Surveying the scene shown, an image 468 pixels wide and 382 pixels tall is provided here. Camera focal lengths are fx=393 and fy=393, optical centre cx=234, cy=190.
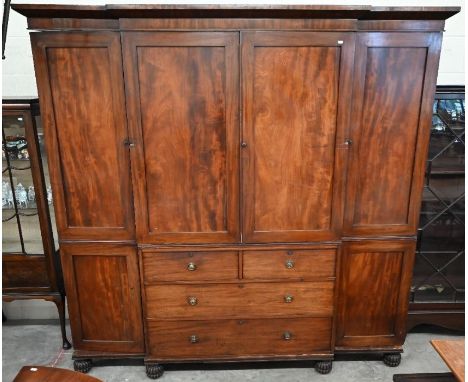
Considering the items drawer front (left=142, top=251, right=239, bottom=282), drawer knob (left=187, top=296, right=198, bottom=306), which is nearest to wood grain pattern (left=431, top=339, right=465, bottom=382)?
drawer front (left=142, top=251, right=239, bottom=282)

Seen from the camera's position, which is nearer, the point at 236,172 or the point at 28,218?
the point at 236,172

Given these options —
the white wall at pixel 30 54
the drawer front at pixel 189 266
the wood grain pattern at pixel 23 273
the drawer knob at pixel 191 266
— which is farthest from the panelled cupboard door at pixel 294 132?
the wood grain pattern at pixel 23 273

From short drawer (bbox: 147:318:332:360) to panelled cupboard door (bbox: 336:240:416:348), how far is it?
15cm

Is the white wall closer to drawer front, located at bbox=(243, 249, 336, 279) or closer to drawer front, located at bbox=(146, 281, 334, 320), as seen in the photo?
drawer front, located at bbox=(243, 249, 336, 279)

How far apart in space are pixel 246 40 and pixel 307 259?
3.54ft

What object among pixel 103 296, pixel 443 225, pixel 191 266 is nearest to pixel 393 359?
pixel 443 225

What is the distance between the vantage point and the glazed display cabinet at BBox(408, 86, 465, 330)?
6.91ft

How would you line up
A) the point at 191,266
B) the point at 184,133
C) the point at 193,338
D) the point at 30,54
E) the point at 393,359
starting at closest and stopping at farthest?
the point at 184,133, the point at 191,266, the point at 193,338, the point at 393,359, the point at 30,54

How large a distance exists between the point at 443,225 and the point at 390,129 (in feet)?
2.63

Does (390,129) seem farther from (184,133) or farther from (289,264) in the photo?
(184,133)

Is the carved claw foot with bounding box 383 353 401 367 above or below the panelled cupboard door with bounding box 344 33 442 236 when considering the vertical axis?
below

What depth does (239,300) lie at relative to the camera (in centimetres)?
203

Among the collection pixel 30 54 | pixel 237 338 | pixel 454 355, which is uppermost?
pixel 30 54

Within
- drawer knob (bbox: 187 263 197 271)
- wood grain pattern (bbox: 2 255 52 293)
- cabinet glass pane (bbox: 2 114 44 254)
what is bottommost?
wood grain pattern (bbox: 2 255 52 293)
